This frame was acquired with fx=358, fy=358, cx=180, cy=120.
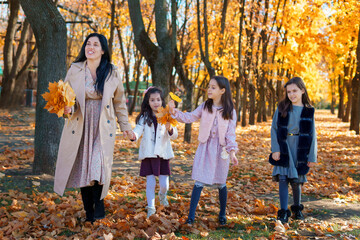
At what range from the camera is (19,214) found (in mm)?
4078

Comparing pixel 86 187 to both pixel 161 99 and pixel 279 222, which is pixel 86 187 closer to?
pixel 161 99

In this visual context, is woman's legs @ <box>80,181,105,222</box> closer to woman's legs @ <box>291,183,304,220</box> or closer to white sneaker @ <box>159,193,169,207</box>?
white sneaker @ <box>159,193,169,207</box>

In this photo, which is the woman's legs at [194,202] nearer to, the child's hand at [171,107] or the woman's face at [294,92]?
the child's hand at [171,107]

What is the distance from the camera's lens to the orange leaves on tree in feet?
13.4

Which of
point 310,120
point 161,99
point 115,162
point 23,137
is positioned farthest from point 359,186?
point 23,137

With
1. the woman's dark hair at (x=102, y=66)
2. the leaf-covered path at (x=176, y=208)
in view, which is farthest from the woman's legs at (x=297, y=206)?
the woman's dark hair at (x=102, y=66)

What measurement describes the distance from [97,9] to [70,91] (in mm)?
17511

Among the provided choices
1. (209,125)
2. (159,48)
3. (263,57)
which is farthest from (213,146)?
(263,57)

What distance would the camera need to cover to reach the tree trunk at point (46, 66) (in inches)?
219

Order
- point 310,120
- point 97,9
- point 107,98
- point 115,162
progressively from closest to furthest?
point 107,98, point 310,120, point 115,162, point 97,9

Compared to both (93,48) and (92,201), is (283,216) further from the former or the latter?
(93,48)

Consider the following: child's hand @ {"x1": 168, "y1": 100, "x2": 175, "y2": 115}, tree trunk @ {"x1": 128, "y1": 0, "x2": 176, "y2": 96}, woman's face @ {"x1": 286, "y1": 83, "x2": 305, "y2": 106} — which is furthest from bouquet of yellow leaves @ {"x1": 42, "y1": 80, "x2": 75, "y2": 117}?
tree trunk @ {"x1": 128, "y1": 0, "x2": 176, "y2": 96}

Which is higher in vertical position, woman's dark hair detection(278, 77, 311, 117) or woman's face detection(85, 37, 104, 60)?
woman's face detection(85, 37, 104, 60)

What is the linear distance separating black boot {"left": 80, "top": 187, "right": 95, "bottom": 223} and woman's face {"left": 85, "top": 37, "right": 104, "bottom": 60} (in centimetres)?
143
